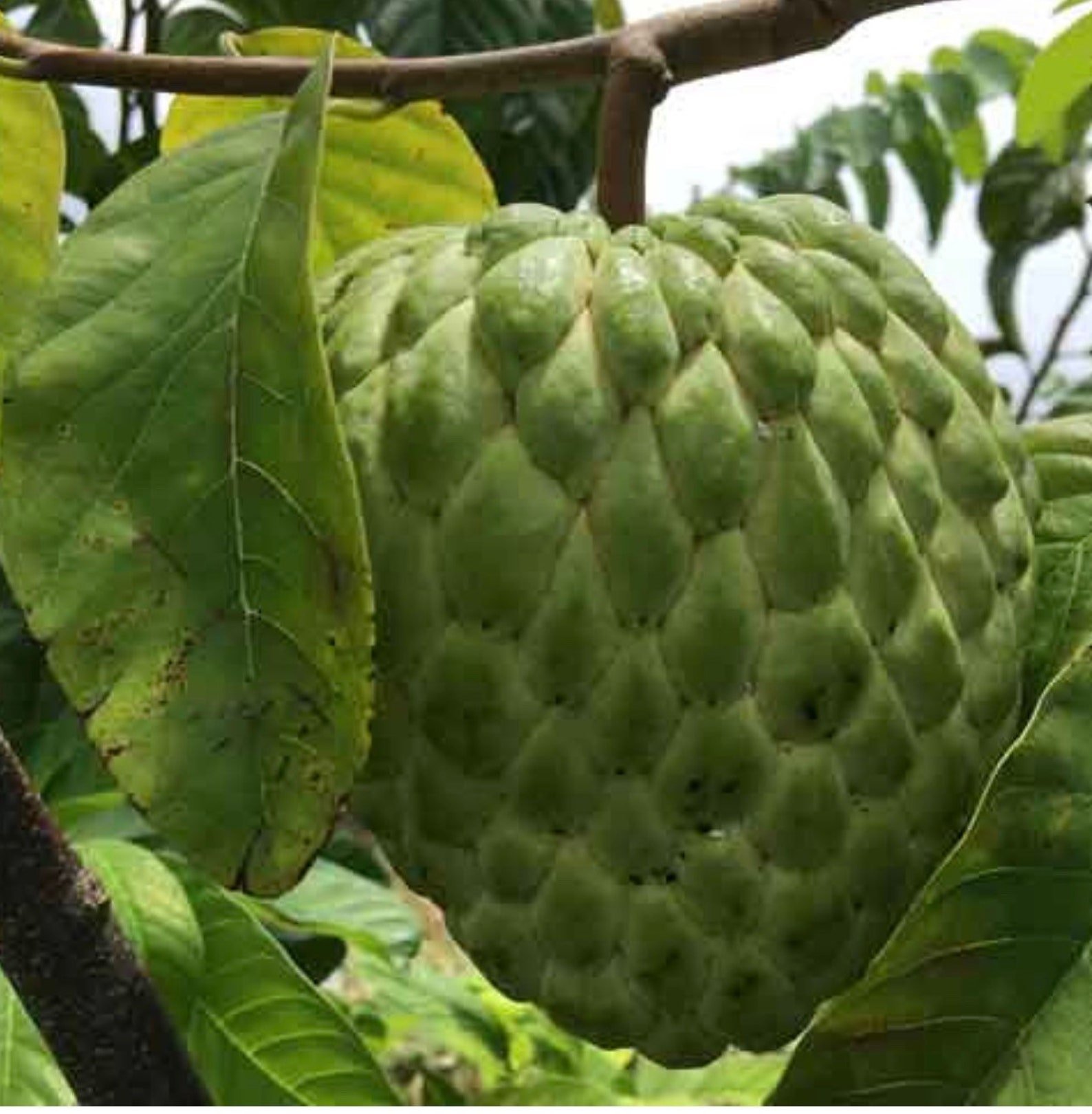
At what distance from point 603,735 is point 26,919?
0.27 metres

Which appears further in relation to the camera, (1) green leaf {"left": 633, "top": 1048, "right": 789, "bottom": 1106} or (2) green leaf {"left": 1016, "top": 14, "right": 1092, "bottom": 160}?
(1) green leaf {"left": 633, "top": 1048, "right": 789, "bottom": 1106}

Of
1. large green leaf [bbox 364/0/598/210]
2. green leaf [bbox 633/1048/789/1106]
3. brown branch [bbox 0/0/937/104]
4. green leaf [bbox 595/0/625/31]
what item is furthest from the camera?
green leaf [bbox 633/1048/789/1106]

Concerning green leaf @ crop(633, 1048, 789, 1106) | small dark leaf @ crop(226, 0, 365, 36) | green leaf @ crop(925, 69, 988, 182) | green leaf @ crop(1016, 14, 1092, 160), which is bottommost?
green leaf @ crop(633, 1048, 789, 1106)

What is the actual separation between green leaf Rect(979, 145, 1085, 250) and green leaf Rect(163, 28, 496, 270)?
2.83m

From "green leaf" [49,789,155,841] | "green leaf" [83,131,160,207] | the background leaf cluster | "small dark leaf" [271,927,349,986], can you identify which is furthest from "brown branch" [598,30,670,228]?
the background leaf cluster

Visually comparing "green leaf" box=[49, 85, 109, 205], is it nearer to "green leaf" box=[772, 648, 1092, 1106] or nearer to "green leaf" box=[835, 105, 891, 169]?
"green leaf" box=[835, 105, 891, 169]

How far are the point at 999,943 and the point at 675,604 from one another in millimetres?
173

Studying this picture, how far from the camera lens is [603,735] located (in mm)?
865

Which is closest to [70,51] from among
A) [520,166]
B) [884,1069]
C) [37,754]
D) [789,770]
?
[789,770]

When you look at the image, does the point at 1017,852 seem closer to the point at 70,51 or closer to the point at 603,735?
the point at 603,735

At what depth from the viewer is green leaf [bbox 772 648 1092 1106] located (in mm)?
792

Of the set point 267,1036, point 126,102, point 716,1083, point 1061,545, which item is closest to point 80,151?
point 126,102

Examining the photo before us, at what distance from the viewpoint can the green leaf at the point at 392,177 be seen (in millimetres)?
1257

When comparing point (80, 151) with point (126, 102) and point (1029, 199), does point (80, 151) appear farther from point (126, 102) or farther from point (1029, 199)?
point (1029, 199)
